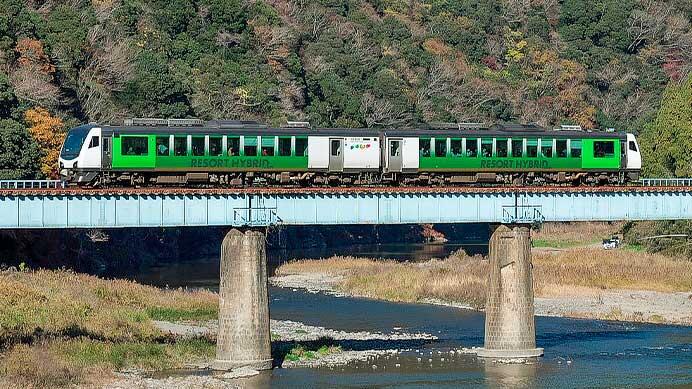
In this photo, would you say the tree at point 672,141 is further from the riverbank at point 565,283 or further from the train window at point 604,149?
the train window at point 604,149

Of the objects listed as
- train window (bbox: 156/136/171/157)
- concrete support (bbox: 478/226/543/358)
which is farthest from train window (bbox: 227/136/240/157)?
concrete support (bbox: 478/226/543/358)

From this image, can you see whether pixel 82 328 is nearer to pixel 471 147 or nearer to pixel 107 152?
pixel 107 152

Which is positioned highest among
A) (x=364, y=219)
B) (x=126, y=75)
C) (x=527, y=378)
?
(x=126, y=75)

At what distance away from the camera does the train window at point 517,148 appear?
7425 cm

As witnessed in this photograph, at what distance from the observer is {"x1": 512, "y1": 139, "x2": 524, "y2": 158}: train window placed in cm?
7425

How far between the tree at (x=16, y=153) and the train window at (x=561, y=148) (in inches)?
1643

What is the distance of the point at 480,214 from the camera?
68.3 meters

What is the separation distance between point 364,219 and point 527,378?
10932 mm

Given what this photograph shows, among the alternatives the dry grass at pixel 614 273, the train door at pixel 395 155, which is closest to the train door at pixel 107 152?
the train door at pixel 395 155

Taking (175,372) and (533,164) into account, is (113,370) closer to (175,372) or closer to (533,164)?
(175,372)

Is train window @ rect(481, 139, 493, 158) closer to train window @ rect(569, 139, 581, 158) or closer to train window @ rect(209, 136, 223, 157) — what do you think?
train window @ rect(569, 139, 581, 158)

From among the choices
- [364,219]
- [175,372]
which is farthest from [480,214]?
[175,372]

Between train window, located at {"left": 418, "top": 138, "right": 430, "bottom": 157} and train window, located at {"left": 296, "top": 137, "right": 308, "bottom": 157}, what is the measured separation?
6102 millimetres

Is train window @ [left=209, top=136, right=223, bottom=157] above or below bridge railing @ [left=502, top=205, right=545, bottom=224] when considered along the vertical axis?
above
